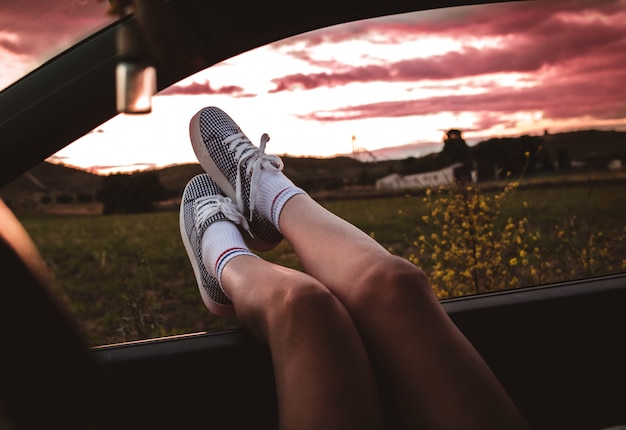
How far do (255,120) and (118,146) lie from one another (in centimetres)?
47

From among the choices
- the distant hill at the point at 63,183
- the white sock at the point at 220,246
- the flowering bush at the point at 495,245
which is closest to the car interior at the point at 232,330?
the white sock at the point at 220,246

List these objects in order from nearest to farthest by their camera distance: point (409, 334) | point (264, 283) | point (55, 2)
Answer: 1. point (409, 334)
2. point (264, 283)
3. point (55, 2)

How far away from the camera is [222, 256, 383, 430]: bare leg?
0.83 m

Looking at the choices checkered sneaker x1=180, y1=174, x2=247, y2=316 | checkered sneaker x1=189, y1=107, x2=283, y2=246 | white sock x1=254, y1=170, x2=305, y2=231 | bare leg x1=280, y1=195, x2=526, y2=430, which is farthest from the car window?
bare leg x1=280, y1=195, x2=526, y2=430

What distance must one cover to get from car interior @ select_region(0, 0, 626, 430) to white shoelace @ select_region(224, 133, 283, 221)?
10.2 inches

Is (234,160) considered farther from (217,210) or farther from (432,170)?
(432,170)

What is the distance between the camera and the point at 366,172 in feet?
7.54

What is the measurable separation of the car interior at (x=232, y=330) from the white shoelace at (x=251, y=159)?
26 cm

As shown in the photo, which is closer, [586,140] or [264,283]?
[264,283]

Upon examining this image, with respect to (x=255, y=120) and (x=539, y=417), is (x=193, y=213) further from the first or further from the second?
(x=539, y=417)

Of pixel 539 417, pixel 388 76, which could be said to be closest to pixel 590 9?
pixel 388 76

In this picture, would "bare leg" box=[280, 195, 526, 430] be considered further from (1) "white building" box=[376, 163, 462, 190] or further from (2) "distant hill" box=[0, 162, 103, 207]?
(1) "white building" box=[376, 163, 462, 190]

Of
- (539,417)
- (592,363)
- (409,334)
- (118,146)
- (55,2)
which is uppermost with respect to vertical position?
(55,2)

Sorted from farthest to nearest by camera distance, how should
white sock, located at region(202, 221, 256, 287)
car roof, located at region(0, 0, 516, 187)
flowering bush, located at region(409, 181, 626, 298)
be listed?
flowering bush, located at region(409, 181, 626, 298) → white sock, located at region(202, 221, 256, 287) → car roof, located at region(0, 0, 516, 187)
